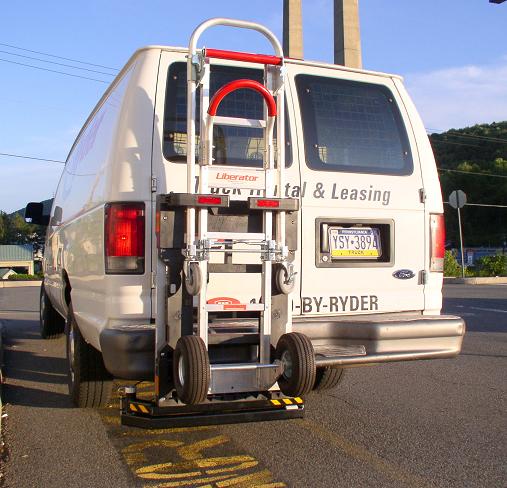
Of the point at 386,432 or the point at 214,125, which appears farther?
the point at 386,432

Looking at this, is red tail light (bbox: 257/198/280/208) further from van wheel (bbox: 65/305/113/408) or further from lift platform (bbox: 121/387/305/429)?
van wheel (bbox: 65/305/113/408)

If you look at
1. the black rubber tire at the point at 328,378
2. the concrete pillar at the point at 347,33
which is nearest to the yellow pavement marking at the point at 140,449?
the black rubber tire at the point at 328,378

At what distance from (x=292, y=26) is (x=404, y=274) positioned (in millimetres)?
25424

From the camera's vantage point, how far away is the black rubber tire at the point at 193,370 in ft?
12.3

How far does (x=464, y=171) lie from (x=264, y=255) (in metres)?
57.4

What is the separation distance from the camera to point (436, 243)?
519 centimetres

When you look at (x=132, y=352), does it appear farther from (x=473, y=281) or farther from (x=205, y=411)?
(x=473, y=281)

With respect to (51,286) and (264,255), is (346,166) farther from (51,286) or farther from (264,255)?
(51,286)

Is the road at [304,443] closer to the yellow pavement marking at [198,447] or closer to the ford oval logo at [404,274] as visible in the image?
the yellow pavement marking at [198,447]

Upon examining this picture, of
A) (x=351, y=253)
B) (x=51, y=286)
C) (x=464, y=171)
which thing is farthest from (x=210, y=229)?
(x=464, y=171)

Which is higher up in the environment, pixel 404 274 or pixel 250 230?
pixel 250 230

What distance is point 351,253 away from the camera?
16.2 ft

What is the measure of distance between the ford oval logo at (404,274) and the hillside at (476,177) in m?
53.2

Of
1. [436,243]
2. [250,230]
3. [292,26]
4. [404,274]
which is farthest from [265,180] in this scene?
[292,26]
